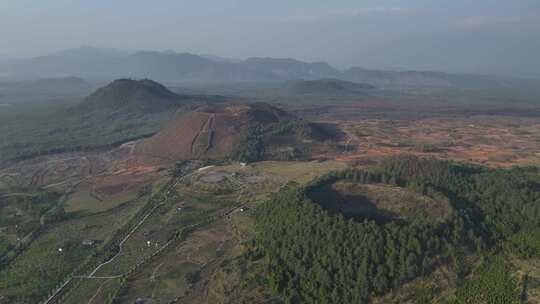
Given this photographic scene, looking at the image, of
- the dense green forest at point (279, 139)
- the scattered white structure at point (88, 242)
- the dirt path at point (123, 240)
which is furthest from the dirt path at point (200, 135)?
the scattered white structure at point (88, 242)

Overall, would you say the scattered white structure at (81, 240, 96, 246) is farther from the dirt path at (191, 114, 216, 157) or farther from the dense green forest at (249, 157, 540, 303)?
the dirt path at (191, 114, 216, 157)

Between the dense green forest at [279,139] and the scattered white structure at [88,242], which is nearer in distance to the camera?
the scattered white structure at [88,242]

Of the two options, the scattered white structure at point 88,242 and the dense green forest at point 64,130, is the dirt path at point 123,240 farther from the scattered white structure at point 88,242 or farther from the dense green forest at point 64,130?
the dense green forest at point 64,130

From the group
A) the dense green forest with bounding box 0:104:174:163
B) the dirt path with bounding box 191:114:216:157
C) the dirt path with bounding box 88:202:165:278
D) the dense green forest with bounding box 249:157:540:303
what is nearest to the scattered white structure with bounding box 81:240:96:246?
the dirt path with bounding box 88:202:165:278

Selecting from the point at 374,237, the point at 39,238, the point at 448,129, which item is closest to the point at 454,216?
the point at 374,237

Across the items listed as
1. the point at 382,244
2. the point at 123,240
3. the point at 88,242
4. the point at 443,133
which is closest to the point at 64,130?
the point at 88,242

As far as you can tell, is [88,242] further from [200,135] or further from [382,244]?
[200,135]

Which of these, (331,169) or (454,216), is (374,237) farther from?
(331,169)

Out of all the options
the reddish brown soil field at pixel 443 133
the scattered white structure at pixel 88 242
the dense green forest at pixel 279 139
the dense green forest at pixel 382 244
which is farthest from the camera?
the reddish brown soil field at pixel 443 133

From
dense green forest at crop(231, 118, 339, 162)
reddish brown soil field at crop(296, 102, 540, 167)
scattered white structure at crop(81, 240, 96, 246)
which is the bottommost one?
scattered white structure at crop(81, 240, 96, 246)
